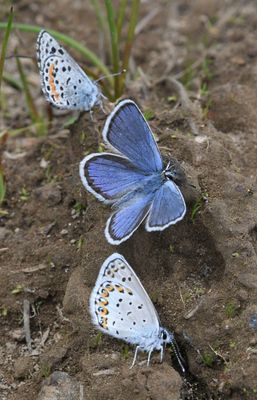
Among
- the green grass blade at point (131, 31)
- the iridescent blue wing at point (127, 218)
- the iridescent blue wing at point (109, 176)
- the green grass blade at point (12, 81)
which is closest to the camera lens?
the iridescent blue wing at point (127, 218)

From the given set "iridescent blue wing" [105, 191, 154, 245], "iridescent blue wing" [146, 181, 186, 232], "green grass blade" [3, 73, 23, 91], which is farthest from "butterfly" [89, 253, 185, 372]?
"green grass blade" [3, 73, 23, 91]

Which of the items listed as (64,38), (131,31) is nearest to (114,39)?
(131,31)

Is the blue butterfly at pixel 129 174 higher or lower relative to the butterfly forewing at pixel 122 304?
higher

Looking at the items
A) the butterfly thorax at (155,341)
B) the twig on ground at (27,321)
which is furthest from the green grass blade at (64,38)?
the butterfly thorax at (155,341)

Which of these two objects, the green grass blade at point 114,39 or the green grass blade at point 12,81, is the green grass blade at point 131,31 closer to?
the green grass blade at point 114,39

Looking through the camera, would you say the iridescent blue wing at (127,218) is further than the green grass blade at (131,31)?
No

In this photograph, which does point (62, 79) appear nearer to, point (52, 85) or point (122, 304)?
point (52, 85)

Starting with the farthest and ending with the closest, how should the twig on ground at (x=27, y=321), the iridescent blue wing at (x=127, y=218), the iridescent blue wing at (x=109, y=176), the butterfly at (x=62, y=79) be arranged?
the butterfly at (x=62, y=79), the twig on ground at (x=27, y=321), the iridescent blue wing at (x=109, y=176), the iridescent blue wing at (x=127, y=218)
